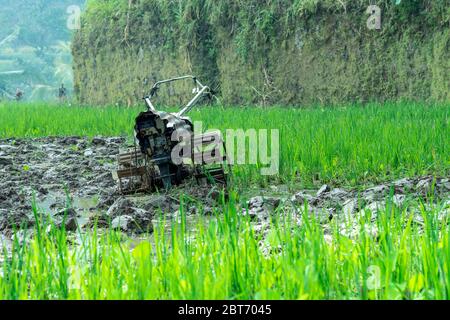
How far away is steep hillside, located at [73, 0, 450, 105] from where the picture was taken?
967 centimetres

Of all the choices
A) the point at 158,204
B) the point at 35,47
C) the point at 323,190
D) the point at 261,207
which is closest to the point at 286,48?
the point at 323,190

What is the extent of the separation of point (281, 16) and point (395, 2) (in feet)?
8.25

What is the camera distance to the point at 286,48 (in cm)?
1194

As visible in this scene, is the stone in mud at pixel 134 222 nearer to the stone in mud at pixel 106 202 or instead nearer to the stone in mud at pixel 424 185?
the stone in mud at pixel 106 202

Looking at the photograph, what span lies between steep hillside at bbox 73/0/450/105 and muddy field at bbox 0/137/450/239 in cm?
512

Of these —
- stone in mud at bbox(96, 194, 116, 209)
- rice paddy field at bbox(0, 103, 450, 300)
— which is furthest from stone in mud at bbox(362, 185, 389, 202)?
stone in mud at bbox(96, 194, 116, 209)

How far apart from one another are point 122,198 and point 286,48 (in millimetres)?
8539

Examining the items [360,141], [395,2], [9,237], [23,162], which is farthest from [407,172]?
[395,2]

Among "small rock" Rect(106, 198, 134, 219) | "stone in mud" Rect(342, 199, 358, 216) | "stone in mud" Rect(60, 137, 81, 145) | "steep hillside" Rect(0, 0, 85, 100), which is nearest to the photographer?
"stone in mud" Rect(342, 199, 358, 216)

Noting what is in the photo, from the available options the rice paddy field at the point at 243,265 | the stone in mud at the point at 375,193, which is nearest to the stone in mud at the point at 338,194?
the stone in mud at the point at 375,193

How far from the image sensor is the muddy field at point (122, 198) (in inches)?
125

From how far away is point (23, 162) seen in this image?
6.18 meters

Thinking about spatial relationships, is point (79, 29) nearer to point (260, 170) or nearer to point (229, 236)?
point (260, 170)

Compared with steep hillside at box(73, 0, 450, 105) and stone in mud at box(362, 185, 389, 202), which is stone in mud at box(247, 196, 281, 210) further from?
steep hillside at box(73, 0, 450, 105)
